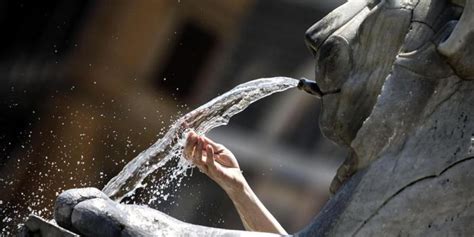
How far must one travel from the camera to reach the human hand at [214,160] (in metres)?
3.53

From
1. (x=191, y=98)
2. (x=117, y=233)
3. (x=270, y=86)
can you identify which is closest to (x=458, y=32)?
(x=117, y=233)

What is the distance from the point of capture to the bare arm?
3.54 m

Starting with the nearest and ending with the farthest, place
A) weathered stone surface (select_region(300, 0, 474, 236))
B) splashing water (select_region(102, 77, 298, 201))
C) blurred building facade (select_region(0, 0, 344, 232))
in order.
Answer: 1. weathered stone surface (select_region(300, 0, 474, 236))
2. splashing water (select_region(102, 77, 298, 201))
3. blurred building facade (select_region(0, 0, 344, 232))

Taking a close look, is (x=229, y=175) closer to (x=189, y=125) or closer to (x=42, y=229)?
(x=189, y=125)

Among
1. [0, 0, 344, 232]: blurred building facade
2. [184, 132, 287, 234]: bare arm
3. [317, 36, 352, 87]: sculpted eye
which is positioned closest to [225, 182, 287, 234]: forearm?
[184, 132, 287, 234]: bare arm

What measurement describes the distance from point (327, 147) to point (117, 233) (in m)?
3.31

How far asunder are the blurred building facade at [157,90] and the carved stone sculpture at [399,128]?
2.63m

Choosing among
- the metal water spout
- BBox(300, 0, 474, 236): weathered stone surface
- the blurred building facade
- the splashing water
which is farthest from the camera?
the blurred building facade

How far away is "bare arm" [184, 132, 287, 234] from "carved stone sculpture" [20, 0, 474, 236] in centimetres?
56

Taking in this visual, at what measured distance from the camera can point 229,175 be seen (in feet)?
11.8

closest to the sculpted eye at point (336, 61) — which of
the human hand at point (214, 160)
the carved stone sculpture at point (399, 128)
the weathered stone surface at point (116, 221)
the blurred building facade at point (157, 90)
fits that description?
the carved stone sculpture at point (399, 128)

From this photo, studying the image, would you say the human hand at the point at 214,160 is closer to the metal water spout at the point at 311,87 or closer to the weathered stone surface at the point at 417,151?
the metal water spout at the point at 311,87

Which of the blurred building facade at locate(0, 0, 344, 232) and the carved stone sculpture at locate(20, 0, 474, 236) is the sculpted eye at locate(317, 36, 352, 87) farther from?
the blurred building facade at locate(0, 0, 344, 232)

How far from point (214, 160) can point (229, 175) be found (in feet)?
0.18
